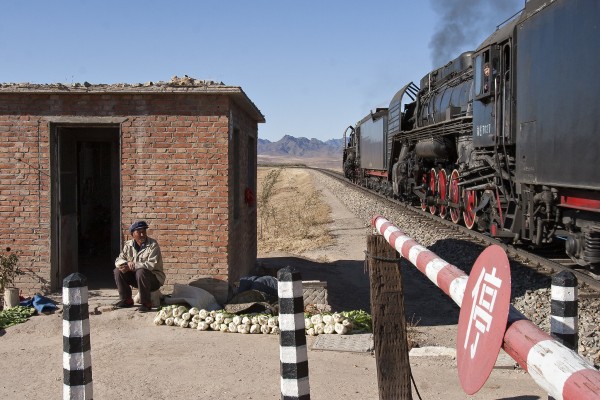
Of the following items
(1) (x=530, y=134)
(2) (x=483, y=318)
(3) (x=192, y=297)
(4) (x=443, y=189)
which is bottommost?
(3) (x=192, y=297)

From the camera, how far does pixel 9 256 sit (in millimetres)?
8961

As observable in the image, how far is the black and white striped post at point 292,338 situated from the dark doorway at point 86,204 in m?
5.72

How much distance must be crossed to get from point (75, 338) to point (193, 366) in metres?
1.75

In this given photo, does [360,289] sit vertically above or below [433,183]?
below

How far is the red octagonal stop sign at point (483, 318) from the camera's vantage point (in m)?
2.41

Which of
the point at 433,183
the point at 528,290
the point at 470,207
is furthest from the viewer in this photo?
the point at 433,183

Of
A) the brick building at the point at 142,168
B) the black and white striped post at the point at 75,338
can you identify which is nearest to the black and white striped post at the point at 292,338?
the black and white striped post at the point at 75,338

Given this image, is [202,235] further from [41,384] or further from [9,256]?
[41,384]

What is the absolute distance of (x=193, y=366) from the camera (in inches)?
247

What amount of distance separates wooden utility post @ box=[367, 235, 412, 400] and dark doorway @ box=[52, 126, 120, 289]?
5.94m

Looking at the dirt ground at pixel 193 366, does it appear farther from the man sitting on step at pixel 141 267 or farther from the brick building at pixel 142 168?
the brick building at pixel 142 168

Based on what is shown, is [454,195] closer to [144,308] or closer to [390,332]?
[144,308]

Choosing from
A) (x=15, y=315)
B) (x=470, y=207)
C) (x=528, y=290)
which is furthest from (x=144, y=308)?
(x=470, y=207)

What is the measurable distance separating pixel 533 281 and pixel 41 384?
7.00 meters
